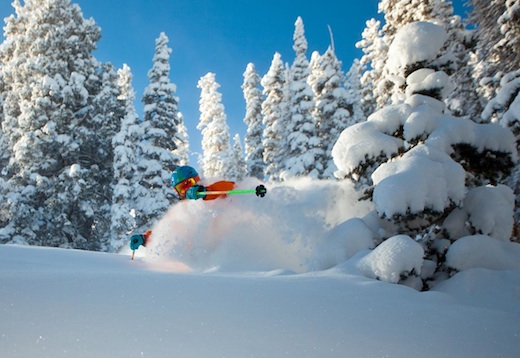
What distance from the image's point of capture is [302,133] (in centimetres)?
2308

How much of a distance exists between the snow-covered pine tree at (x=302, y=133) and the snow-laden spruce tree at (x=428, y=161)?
15.3m

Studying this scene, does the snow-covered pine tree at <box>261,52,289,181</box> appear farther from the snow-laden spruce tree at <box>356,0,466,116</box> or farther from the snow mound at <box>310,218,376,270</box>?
the snow mound at <box>310,218,376,270</box>

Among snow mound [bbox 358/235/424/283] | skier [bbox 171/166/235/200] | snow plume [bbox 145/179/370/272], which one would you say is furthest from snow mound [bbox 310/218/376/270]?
skier [bbox 171/166/235/200]

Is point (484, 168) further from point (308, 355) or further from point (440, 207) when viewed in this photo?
point (308, 355)

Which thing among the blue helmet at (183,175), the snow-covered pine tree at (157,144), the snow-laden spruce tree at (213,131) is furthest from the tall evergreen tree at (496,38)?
the snow-laden spruce tree at (213,131)

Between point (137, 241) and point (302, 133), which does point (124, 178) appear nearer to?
point (137, 241)

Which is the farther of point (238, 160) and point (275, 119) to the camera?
point (238, 160)

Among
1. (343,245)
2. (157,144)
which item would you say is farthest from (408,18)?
(157,144)

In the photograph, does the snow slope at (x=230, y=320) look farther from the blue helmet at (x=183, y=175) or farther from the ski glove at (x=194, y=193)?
the blue helmet at (x=183, y=175)

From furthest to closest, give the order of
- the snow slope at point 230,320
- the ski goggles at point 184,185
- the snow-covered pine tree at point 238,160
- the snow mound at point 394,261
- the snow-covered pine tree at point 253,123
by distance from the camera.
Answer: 1. the snow-covered pine tree at point 238,160
2. the snow-covered pine tree at point 253,123
3. the ski goggles at point 184,185
4. the snow mound at point 394,261
5. the snow slope at point 230,320

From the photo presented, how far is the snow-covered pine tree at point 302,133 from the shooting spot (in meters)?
22.4

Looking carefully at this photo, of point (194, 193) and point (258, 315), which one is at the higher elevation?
point (194, 193)

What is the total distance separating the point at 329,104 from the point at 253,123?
12897 mm

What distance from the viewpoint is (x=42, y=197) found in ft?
53.6
